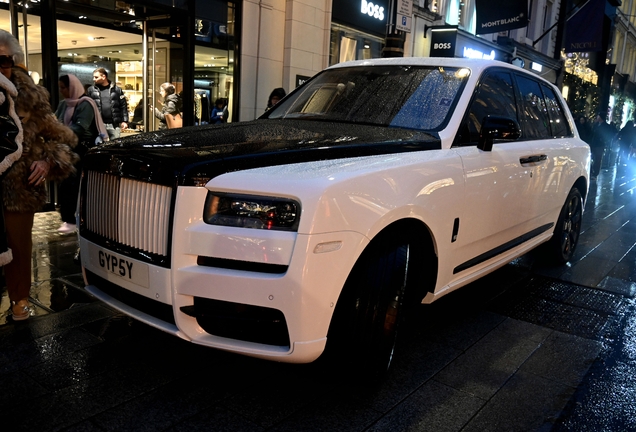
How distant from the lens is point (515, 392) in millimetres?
3061

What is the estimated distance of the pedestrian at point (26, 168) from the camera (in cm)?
358

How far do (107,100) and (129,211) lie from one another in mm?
6677

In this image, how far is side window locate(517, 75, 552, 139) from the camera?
461 cm

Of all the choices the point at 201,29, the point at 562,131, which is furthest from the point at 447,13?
the point at 562,131

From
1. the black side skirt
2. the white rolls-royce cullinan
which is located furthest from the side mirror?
the black side skirt

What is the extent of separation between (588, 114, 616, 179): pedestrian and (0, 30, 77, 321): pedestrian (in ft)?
52.5

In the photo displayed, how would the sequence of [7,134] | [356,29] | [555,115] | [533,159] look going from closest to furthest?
[7,134], [533,159], [555,115], [356,29]

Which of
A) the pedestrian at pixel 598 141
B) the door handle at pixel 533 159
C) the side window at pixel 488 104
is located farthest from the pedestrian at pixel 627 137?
the side window at pixel 488 104

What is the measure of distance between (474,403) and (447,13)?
17280 mm

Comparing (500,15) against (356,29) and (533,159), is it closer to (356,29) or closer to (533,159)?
(356,29)

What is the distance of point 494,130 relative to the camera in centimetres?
357

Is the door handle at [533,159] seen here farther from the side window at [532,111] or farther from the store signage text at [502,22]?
the store signage text at [502,22]

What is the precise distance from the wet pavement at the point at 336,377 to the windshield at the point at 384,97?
147 centimetres

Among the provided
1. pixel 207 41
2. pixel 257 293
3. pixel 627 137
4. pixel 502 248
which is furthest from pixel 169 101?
pixel 627 137
